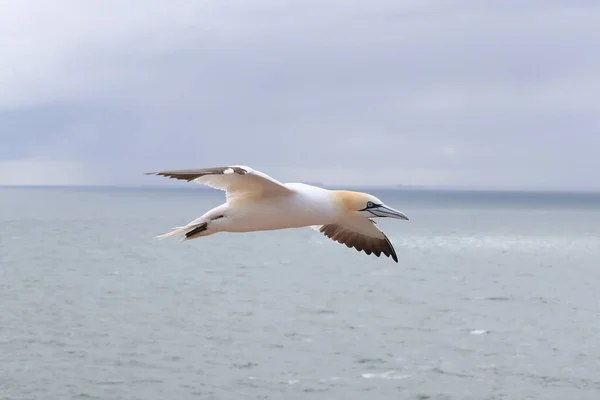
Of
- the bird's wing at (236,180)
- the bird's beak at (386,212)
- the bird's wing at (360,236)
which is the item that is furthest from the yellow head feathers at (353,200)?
the bird's wing at (360,236)

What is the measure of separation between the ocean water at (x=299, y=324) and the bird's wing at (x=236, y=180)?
3113 centimetres

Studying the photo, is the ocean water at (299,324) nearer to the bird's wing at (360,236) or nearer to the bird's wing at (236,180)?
the bird's wing at (360,236)

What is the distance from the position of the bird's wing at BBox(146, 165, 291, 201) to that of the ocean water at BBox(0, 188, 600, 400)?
31134 millimetres

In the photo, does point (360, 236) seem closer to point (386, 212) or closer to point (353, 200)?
point (353, 200)

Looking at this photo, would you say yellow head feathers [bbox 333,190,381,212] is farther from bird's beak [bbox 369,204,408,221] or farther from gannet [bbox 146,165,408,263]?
bird's beak [bbox 369,204,408,221]

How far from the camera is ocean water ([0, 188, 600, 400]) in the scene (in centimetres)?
4462

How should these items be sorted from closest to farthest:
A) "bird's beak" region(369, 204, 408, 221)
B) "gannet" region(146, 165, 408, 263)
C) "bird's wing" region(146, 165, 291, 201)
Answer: "bird's wing" region(146, 165, 291, 201)
"gannet" region(146, 165, 408, 263)
"bird's beak" region(369, 204, 408, 221)

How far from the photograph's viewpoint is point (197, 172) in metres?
10.0

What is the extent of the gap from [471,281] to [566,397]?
39337mm

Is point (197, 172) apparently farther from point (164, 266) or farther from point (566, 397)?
point (164, 266)

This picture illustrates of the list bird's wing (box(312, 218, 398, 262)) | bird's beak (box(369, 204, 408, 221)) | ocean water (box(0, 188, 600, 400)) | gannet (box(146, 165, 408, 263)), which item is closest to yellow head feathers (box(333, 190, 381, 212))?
gannet (box(146, 165, 408, 263))

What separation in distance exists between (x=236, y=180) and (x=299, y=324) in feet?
157

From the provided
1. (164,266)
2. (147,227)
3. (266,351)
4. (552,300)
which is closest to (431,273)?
(552,300)

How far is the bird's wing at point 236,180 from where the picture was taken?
10125mm
